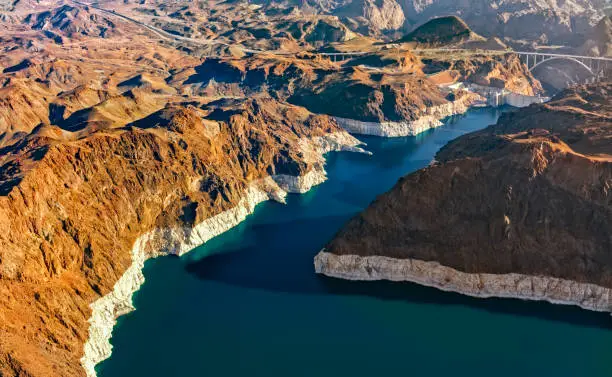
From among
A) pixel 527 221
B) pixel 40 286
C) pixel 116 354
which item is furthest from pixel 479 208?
pixel 40 286

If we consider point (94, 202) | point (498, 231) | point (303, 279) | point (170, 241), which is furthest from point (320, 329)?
point (94, 202)

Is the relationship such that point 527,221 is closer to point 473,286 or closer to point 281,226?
point 473,286

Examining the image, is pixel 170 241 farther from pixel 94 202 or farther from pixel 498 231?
pixel 498 231

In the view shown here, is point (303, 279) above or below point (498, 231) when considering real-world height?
below

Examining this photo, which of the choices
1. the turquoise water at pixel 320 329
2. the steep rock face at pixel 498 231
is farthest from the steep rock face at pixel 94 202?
the steep rock face at pixel 498 231

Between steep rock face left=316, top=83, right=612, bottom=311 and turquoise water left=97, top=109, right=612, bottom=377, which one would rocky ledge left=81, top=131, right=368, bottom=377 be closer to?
turquoise water left=97, top=109, right=612, bottom=377

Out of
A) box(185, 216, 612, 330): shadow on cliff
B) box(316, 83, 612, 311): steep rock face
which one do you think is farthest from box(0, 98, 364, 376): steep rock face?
box(316, 83, 612, 311): steep rock face
